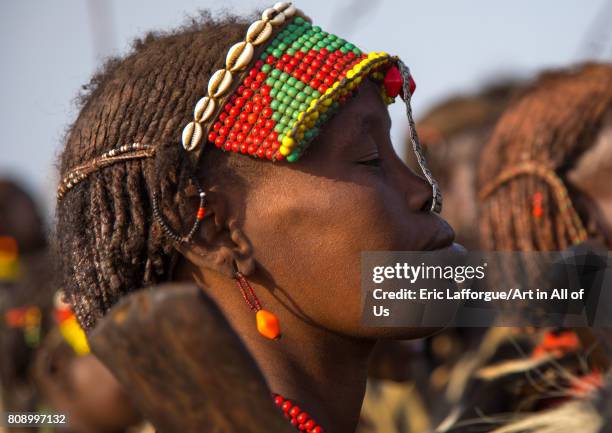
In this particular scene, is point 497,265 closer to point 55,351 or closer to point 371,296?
point 371,296

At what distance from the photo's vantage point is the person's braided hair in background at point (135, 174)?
269 centimetres

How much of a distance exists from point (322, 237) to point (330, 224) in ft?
0.13

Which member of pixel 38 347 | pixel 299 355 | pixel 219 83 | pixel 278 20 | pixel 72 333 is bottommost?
pixel 38 347

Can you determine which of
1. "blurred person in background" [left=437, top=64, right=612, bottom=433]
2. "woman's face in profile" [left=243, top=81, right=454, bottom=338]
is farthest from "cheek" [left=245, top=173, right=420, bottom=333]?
"blurred person in background" [left=437, top=64, right=612, bottom=433]

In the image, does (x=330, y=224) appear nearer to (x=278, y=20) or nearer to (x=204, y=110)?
(x=204, y=110)

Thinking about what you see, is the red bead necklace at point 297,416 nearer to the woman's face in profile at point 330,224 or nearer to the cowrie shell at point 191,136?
the woman's face in profile at point 330,224

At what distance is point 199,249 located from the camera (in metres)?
2.71

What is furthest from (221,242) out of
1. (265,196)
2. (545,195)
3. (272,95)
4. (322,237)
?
(545,195)

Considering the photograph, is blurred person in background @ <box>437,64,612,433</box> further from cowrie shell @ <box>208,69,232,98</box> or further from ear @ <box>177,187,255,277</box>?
cowrie shell @ <box>208,69,232,98</box>

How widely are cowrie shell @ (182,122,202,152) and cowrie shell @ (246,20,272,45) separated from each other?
297 mm

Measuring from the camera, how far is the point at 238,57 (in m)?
2.72

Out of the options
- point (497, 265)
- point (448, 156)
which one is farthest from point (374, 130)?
point (448, 156)

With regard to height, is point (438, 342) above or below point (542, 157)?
below

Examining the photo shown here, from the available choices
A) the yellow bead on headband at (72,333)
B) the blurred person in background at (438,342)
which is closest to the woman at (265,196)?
the blurred person in background at (438,342)
